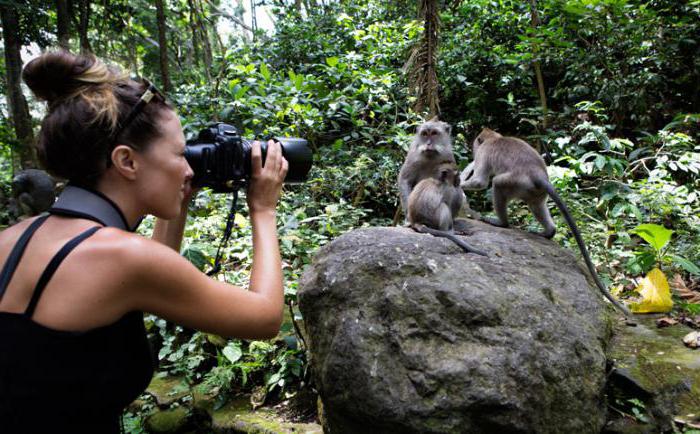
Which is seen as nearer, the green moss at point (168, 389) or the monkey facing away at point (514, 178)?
the green moss at point (168, 389)

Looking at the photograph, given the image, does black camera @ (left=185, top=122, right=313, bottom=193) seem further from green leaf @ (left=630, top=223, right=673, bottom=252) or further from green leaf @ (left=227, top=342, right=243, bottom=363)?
green leaf @ (left=630, top=223, right=673, bottom=252)

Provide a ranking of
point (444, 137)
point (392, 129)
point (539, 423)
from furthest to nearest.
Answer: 1. point (392, 129)
2. point (444, 137)
3. point (539, 423)

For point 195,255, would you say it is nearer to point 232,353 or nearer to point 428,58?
point 232,353

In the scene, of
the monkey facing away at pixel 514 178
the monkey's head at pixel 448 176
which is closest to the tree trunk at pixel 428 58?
the monkey facing away at pixel 514 178

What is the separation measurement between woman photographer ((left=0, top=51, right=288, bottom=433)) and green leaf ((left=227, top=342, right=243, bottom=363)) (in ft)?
8.21

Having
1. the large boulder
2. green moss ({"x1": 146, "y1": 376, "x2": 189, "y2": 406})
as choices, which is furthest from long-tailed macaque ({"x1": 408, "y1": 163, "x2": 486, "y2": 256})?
green moss ({"x1": 146, "y1": 376, "x2": 189, "y2": 406})

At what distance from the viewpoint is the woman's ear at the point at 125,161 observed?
1.30m

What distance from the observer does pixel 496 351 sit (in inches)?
103

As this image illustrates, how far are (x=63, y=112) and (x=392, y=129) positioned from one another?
18.1 ft

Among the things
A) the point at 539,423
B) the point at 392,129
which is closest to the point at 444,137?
the point at 392,129

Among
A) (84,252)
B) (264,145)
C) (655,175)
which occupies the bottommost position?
(655,175)

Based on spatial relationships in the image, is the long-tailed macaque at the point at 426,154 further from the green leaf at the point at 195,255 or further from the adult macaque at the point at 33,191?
the adult macaque at the point at 33,191

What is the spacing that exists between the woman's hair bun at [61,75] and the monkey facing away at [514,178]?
3.54 m

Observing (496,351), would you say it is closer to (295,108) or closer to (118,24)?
(295,108)
